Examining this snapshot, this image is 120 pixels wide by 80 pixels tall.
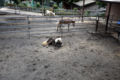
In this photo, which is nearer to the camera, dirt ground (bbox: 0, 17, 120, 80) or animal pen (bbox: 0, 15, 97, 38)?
dirt ground (bbox: 0, 17, 120, 80)

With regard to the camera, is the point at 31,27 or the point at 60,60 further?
the point at 31,27

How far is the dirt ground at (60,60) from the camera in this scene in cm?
426

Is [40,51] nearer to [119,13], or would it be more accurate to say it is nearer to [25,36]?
[25,36]

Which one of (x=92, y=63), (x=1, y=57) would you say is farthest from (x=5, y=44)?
(x=92, y=63)

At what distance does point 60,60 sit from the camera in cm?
536

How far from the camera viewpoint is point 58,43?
686 centimetres

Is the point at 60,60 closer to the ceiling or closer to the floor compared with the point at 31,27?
closer to the floor

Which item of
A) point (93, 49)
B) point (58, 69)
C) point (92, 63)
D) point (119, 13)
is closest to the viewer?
point (58, 69)

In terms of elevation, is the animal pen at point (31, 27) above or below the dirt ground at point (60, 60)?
above

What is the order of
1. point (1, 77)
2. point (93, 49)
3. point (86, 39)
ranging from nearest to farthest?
point (1, 77) < point (93, 49) < point (86, 39)

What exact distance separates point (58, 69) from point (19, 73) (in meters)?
1.36

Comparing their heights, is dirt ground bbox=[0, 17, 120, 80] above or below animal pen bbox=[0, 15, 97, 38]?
below

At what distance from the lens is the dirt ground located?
4.26 meters

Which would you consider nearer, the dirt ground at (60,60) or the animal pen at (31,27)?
the dirt ground at (60,60)
